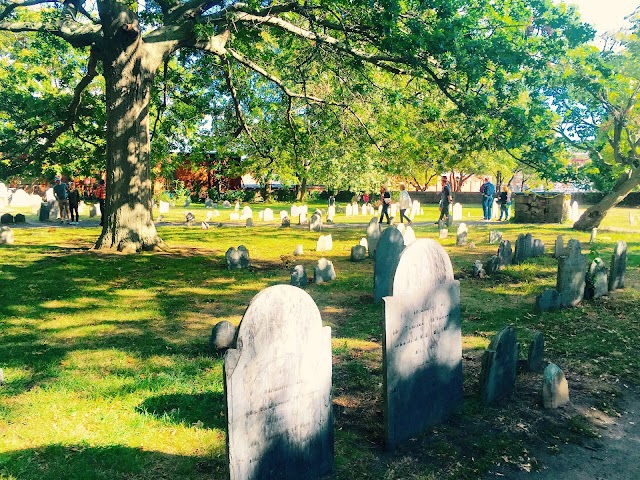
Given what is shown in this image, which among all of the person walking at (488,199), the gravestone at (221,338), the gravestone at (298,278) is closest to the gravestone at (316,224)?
the gravestone at (298,278)

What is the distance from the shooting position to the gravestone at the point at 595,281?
859 cm

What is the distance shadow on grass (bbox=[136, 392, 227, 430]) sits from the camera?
4.37 meters

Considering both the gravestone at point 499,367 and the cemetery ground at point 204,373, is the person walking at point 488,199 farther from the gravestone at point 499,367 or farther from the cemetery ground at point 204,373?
the gravestone at point 499,367

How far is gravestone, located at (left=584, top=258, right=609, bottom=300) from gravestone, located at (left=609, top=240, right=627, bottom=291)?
0.48 m

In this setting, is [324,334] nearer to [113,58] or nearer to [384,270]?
[384,270]

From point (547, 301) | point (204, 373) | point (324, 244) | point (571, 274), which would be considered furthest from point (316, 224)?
point (204, 373)

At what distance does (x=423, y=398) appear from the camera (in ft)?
14.4

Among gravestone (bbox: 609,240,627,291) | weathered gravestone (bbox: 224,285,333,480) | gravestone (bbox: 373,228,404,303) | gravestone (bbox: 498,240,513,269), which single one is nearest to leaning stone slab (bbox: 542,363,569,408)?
weathered gravestone (bbox: 224,285,333,480)

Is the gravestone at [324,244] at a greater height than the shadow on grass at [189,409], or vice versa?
the gravestone at [324,244]

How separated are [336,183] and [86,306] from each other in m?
28.1

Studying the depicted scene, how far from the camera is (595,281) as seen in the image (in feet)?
28.1

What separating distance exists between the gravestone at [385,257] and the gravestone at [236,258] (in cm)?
405

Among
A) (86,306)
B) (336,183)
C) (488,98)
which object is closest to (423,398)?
(86,306)

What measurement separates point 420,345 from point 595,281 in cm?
560
